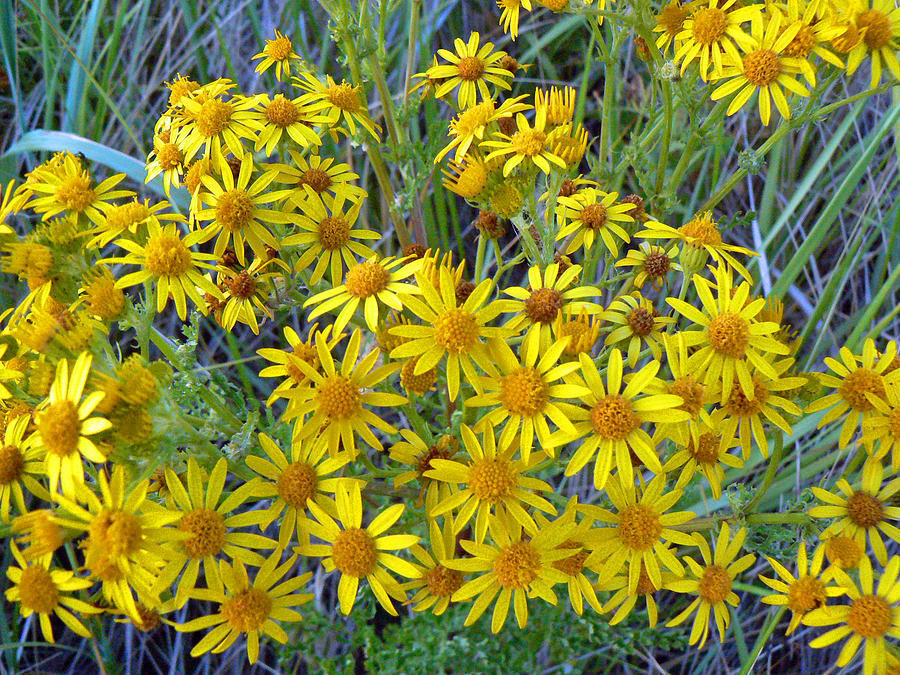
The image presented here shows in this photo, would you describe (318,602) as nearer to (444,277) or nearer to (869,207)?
(444,277)

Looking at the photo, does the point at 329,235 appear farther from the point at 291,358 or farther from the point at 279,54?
the point at 279,54

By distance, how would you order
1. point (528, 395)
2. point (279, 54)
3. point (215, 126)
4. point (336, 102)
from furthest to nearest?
point (279, 54)
point (336, 102)
point (215, 126)
point (528, 395)

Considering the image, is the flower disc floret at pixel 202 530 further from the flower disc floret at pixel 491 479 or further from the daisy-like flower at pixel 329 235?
the daisy-like flower at pixel 329 235

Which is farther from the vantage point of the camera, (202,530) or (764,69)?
(764,69)

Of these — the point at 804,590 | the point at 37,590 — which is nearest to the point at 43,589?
the point at 37,590

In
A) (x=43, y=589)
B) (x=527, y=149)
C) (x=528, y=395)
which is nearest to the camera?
(x=528, y=395)

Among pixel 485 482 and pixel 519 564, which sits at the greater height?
pixel 485 482

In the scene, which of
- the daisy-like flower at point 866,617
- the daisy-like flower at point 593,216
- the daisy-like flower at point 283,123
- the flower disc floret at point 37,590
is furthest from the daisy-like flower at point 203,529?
the daisy-like flower at point 866,617

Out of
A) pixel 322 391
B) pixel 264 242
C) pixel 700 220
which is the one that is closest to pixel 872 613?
pixel 700 220

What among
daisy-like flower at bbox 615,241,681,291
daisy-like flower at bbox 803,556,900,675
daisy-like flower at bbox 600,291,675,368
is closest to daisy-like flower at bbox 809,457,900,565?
daisy-like flower at bbox 803,556,900,675
